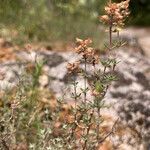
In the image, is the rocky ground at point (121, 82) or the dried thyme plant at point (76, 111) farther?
the rocky ground at point (121, 82)

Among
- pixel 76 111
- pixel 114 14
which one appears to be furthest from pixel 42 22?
pixel 114 14

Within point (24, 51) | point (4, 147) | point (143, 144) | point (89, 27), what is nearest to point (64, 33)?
point (89, 27)

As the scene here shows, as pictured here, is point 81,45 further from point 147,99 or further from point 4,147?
point 147,99

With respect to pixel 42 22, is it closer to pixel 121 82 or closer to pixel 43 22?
pixel 43 22

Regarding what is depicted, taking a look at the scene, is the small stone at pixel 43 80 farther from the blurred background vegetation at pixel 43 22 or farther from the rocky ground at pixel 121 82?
the blurred background vegetation at pixel 43 22

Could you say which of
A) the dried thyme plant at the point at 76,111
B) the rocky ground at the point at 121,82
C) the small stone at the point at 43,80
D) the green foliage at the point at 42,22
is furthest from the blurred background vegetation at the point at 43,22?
the dried thyme plant at the point at 76,111

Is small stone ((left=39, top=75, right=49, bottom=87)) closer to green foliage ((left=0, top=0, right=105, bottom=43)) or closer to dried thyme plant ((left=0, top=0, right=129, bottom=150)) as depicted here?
dried thyme plant ((left=0, top=0, right=129, bottom=150))
